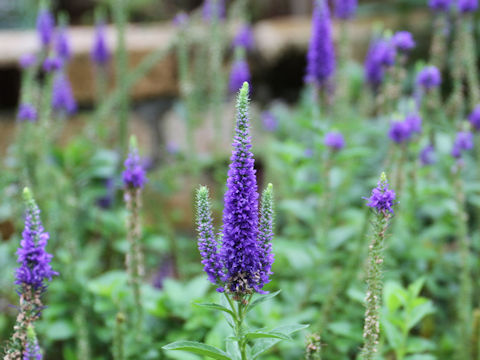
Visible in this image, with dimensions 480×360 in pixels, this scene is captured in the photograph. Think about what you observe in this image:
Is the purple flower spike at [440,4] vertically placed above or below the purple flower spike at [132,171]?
above

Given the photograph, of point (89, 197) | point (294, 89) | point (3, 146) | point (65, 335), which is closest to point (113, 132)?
point (3, 146)

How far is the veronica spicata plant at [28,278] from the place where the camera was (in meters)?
1.20

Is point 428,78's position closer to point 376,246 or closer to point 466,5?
point 466,5

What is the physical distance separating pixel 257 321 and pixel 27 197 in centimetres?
121

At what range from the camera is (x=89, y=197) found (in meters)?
3.04

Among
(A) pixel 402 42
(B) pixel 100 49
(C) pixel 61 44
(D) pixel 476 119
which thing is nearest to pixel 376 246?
(A) pixel 402 42

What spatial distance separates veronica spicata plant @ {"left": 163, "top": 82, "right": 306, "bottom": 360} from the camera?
111 cm

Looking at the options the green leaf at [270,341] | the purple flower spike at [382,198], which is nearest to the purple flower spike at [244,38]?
the purple flower spike at [382,198]

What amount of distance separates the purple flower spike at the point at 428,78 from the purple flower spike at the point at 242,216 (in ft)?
5.69

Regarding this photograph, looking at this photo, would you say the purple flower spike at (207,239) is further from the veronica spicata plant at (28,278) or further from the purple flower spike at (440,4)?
the purple flower spike at (440,4)

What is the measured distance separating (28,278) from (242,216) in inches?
20.8

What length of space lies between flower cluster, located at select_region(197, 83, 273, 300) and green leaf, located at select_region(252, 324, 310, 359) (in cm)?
13

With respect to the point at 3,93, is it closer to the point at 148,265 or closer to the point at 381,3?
the point at 148,265

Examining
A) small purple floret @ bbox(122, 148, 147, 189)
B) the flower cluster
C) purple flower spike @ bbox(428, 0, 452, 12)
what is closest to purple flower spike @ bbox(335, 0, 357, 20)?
purple flower spike @ bbox(428, 0, 452, 12)
